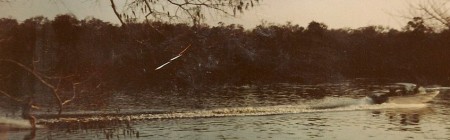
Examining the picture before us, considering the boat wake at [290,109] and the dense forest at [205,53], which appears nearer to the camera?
the dense forest at [205,53]

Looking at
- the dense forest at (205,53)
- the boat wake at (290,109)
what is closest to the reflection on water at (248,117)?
the boat wake at (290,109)

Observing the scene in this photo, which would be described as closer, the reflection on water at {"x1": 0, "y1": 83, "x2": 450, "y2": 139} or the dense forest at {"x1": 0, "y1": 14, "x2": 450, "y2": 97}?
the dense forest at {"x1": 0, "y1": 14, "x2": 450, "y2": 97}

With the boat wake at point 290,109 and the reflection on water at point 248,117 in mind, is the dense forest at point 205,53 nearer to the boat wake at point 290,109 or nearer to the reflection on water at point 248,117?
the reflection on water at point 248,117

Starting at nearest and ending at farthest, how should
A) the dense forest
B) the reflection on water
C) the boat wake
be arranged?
the dense forest, the reflection on water, the boat wake

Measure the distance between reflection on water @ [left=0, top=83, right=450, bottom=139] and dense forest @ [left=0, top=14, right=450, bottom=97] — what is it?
37 centimetres

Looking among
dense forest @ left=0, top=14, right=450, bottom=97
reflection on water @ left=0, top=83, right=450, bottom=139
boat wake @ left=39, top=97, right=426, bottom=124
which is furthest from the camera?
boat wake @ left=39, top=97, right=426, bottom=124

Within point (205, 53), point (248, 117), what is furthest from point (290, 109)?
point (205, 53)

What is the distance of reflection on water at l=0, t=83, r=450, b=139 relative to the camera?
370 cm

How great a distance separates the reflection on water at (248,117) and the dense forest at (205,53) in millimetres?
369

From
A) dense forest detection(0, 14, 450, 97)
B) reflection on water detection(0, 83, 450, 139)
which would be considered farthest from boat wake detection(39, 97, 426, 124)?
dense forest detection(0, 14, 450, 97)

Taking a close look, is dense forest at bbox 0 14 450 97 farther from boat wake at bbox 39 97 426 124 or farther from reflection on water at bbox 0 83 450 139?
boat wake at bbox 39 97 426 124

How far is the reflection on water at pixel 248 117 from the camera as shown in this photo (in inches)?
146

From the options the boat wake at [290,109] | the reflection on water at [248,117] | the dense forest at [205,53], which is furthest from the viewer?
the boat wake at [290,109]

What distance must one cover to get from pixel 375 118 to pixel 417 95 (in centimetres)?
90
